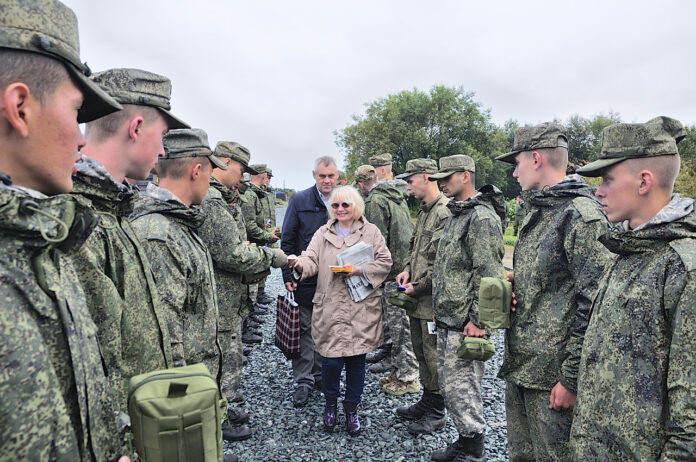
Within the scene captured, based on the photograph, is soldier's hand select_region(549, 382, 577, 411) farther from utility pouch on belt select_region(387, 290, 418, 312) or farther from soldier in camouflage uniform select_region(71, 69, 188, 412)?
soldier in camouflage uniform select_region(71, 69, 188, 412)

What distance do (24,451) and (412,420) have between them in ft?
14.1

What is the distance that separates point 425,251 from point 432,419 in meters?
1.85

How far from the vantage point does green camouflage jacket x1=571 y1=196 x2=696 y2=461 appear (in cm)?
176

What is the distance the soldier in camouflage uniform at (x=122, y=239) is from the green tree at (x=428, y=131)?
41412 millimetres

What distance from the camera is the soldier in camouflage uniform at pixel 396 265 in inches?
214

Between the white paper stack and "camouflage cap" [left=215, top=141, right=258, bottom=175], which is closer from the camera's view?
the white paper stack

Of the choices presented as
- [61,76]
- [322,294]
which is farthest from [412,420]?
[61,76]

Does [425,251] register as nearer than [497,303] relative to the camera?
No

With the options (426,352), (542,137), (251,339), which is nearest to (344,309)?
(426,352)

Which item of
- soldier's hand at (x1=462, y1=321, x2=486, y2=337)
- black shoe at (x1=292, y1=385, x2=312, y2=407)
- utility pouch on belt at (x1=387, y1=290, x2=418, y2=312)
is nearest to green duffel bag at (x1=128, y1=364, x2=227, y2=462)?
soldier's hand at (x1=462, y1=321, x2=486, y2=337)

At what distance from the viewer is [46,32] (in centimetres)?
125

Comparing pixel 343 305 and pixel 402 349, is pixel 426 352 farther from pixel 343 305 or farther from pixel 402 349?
pixel 343 305

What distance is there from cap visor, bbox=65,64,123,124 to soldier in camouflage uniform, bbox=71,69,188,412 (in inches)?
13.2

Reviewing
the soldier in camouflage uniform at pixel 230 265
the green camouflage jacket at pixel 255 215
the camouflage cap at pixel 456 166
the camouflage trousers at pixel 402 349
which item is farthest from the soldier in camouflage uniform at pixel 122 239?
the green camouflage jacket at pixel 255 215
